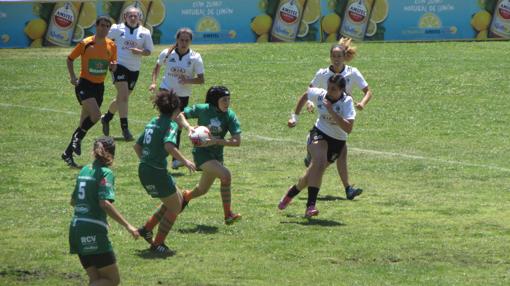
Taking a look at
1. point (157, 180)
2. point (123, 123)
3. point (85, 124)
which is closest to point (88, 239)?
point (157, 180)

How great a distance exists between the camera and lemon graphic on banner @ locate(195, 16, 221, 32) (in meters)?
34.1

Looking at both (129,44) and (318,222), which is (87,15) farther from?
(318,222)

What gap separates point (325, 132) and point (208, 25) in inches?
807

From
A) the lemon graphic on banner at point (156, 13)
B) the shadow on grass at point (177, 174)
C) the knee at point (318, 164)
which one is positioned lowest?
the lemon graphic on banner at point (156, 13)

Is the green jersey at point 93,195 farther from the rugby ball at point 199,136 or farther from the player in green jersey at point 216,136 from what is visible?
the player in green jersey at point 216,136

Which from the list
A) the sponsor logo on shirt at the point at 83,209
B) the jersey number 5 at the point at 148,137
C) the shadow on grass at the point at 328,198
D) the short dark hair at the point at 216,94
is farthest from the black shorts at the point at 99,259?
the shadow on grass at the point at 328,198

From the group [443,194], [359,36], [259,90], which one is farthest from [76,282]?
[359,36]

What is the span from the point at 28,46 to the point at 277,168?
1755cm

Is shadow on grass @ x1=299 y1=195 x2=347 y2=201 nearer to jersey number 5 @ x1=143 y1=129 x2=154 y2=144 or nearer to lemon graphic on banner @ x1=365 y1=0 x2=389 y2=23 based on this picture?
jersey number 5 @ x1=143 y1=129 x2=154 y2=144

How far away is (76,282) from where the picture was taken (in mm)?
10891

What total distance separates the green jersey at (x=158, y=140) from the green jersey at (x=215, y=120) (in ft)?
4.63

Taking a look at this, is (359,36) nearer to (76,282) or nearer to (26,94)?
(26,94)

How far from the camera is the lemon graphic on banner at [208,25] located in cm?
3406

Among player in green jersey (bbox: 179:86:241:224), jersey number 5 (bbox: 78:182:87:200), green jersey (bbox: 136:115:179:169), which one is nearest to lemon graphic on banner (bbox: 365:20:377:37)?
player in green jersey (bbox: 179:86:241:224)
